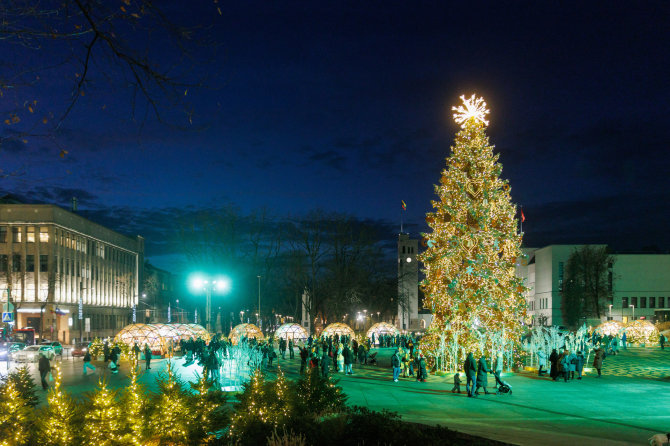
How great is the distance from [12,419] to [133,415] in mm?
1968

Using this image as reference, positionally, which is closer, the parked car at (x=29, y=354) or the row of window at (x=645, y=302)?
the parked car at (x=29, y=354)

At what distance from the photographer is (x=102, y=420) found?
30.6ft

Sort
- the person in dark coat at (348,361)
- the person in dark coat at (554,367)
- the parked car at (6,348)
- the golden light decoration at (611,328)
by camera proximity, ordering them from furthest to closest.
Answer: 1. the golden light decoration at (611,328)
2. the parked car at (6,348)
3. the person in dark coat at (348,361)
4. the person in dark coat at (554,367)

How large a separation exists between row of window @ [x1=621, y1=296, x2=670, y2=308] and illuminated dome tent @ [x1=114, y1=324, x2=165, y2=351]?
253ft

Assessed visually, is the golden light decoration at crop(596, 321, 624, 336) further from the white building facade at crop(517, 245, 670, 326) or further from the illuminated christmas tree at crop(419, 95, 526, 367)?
the white building facade at crop(517, 245, 670, 326)

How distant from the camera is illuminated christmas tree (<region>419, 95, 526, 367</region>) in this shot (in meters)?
25.9

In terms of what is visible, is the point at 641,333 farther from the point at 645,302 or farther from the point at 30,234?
the point at 30,234

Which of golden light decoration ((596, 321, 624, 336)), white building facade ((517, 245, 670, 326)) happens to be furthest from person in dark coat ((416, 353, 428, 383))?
white building facade ((517, 245, 670, 326))

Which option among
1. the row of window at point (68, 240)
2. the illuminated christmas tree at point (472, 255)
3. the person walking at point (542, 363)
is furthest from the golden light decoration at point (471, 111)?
the row of window at point (68, 240)

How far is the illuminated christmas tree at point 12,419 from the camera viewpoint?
9305mm

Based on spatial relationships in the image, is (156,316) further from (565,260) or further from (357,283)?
(565,260)

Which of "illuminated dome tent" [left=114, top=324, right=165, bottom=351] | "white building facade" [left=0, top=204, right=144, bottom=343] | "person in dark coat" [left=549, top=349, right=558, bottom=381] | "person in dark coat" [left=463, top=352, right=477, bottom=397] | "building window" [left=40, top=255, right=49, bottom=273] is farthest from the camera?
"building window" [left=40, top=255, right=49, bottom=273]

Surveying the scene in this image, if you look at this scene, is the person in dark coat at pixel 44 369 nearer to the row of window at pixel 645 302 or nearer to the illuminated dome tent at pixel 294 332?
the illuminated dome tent at pixel 294 332

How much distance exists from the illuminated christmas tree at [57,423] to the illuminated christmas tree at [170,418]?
1280 millimetres
